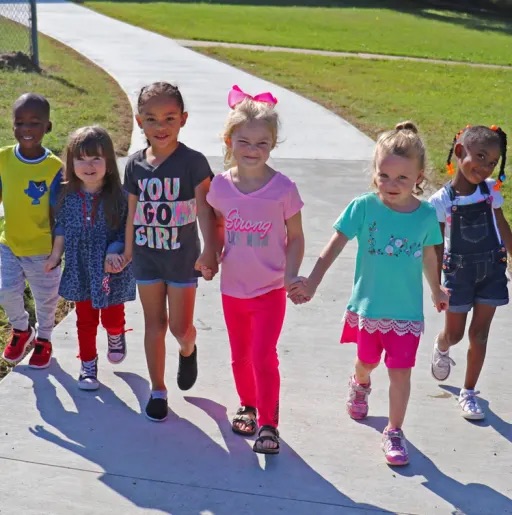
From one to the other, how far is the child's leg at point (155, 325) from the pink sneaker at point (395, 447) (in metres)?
1.05

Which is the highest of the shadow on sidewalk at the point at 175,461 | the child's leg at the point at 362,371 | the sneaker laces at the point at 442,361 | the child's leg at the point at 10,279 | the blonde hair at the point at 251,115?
the blonde hair at the point at 251,115

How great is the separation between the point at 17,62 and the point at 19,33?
249 centimetres

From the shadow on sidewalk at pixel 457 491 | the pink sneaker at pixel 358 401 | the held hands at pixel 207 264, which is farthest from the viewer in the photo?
the pink sneaker at pixel 358 401

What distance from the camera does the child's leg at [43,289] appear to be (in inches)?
182

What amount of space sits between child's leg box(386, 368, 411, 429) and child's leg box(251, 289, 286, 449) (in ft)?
1.61

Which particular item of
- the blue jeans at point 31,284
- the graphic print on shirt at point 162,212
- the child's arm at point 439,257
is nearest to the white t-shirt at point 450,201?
the child's arm at point 439,257

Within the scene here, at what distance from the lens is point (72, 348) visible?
4.95m

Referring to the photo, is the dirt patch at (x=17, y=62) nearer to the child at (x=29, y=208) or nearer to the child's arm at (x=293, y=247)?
the child at (x=29, y=208)

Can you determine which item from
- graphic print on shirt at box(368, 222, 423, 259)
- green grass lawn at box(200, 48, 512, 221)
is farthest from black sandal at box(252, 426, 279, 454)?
green grass lawn at box(200, 48, 512, 221)

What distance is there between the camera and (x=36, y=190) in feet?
14.8

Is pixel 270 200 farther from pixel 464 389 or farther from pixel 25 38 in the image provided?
pixel 25 38

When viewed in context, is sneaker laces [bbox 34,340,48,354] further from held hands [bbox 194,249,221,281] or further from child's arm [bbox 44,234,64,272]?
held hands [bbox 194,249,221,281]

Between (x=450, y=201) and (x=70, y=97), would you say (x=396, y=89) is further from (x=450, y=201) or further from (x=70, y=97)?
(x=450, y=201)

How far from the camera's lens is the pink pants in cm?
391
